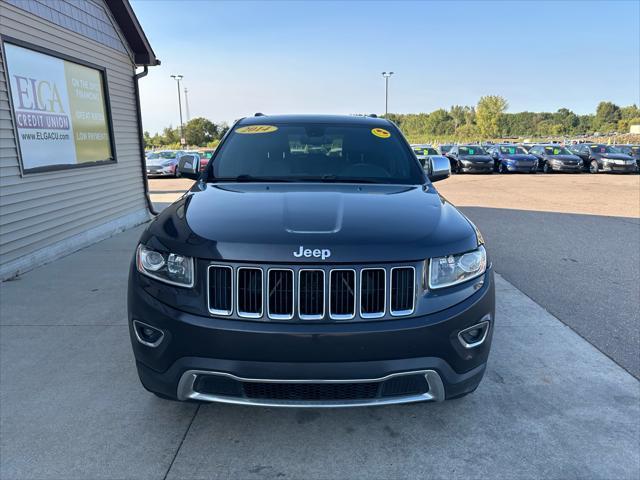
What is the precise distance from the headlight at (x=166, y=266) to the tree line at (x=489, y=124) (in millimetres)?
78195

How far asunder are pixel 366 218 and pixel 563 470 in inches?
61.3

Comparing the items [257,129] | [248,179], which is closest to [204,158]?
[257,129]

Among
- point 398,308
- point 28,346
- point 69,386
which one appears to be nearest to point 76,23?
point 28,346

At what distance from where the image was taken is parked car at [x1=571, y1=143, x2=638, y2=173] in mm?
23406

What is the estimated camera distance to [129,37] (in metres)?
8.63

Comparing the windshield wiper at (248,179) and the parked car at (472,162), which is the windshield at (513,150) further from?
the windshield wiper at (248,179)

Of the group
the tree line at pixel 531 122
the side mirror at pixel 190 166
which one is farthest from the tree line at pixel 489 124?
the side mirror at pixel 190 166

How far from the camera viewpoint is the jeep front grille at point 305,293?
203 cm

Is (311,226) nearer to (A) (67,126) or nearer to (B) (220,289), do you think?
(B) (220,289)

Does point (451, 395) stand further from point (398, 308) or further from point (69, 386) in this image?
point (69, 386)

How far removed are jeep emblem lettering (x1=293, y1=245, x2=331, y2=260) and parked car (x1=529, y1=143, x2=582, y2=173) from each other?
1021 inches

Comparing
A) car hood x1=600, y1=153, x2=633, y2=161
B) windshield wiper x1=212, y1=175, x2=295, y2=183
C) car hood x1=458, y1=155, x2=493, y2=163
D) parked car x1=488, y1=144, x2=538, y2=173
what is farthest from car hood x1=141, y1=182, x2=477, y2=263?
car hood x1=600, y1=153, x2=633, y2=161

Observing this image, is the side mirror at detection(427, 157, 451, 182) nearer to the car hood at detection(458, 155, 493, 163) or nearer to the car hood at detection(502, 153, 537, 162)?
the car hood at detection(458, 155, 493, 163)

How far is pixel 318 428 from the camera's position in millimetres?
2502
